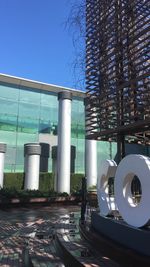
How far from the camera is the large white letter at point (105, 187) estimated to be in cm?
723

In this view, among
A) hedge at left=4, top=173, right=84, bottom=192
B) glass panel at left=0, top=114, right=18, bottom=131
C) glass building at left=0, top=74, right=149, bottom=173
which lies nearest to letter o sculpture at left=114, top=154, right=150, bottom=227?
hedge at left=4, top=173, right=84, bottom=192

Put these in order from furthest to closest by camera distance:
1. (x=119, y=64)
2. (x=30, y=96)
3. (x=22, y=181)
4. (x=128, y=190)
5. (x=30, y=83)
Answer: (x=30, y=96)
(x=30, y=83)
(x=22, y=181)
(x=119, y=64)
(x=128, y=190)

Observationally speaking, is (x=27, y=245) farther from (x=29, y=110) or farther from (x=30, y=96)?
(x=30, y=96)

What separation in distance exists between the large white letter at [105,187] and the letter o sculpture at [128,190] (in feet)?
2.76

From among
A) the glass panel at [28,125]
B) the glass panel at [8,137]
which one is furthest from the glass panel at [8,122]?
the glass panel at [28,125]

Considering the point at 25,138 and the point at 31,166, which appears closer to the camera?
the point at 31,166

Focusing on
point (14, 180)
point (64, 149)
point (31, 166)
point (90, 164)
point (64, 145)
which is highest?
point (64, 145)

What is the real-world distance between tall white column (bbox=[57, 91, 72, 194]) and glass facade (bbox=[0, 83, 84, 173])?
3.30m

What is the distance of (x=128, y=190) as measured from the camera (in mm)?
6305

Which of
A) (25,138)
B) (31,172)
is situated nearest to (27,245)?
(31,172)

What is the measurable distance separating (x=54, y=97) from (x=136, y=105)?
20.6m

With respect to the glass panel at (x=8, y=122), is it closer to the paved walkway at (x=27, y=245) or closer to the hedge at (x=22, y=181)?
the hedge at (x=22, y=181)

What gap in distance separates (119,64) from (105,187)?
2.98 m

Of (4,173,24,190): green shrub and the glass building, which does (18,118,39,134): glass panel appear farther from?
(4,173,24,190): green shrub
